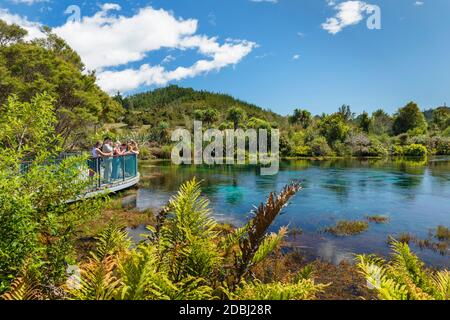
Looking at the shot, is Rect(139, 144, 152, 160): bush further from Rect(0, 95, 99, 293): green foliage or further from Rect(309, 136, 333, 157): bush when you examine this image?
Rect(0, 95, 99, 293): green foliage

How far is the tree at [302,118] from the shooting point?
75.4 m

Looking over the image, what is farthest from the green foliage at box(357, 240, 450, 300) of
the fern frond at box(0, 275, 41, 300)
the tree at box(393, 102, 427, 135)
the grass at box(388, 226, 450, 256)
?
the tree at box(393, 102, 427, 135)

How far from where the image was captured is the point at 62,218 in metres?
3.06

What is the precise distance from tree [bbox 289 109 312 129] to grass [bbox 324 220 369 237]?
66.1 m

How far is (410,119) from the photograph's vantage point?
64562mm

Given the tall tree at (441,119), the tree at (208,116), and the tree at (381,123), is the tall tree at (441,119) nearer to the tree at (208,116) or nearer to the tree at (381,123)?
the tree at (381,123)

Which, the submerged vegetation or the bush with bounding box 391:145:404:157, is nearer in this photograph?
the submerged vegetation

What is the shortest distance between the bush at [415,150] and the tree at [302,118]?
2589 cm

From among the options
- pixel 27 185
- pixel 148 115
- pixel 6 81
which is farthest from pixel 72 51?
pixel 148 115

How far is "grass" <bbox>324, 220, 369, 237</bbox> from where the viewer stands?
378 inches

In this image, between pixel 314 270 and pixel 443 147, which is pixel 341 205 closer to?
pixel 314 270

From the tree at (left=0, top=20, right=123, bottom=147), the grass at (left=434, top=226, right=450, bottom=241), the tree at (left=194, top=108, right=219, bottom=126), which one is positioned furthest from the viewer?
the tree at (left=194, top=108, right=219, bottom=126)

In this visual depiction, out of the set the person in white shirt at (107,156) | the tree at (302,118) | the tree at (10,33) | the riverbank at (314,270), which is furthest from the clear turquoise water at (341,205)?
the tree at (302,118)

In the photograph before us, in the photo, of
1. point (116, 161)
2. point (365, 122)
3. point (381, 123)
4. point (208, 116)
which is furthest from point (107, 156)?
point (381, 123)
